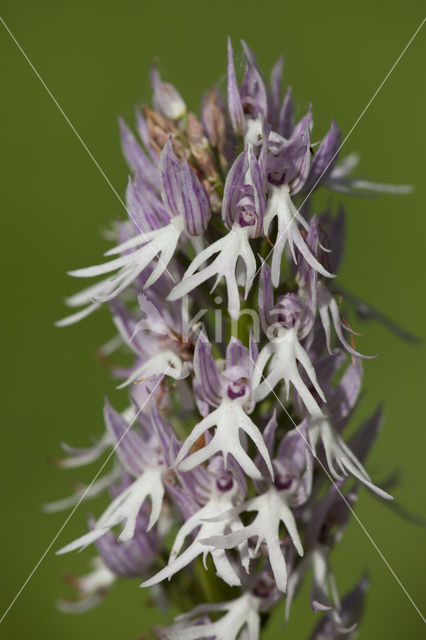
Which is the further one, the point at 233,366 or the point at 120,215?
the point at 120,215

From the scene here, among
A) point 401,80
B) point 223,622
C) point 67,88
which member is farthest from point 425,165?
point 223,622

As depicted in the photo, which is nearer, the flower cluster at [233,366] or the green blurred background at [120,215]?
the flower cluster at [233,366]

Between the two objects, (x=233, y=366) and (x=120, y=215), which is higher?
(x=120, y=215)

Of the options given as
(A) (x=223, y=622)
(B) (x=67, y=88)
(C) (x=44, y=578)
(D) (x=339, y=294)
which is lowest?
(C) (x=44, y=578)

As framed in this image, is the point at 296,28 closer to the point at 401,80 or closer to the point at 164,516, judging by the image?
the point at 401,80

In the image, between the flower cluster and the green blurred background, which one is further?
the green blurred background
